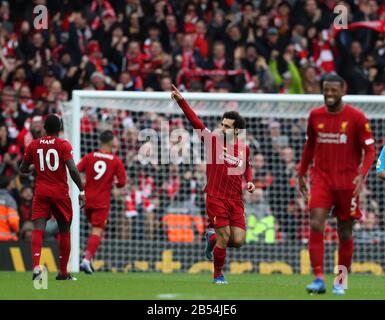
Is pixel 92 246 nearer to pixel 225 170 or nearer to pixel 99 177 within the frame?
pixel 99 177

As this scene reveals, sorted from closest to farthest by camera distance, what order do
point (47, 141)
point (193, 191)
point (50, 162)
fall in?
point (47, 141) < point (50, 162) < point (193, 191)

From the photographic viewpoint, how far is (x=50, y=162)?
13.3m

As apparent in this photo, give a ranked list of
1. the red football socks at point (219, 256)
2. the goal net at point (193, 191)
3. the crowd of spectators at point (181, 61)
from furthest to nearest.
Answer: the crowd of spectators at point (181, 61) < the goal net at point (193, 191) < the red football socks at point (219, 256)

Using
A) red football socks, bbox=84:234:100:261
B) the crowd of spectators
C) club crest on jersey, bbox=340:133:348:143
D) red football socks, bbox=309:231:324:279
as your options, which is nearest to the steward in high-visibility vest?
the crowd of spectators

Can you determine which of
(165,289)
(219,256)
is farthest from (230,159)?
(165,289)

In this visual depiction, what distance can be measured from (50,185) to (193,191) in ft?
19.3

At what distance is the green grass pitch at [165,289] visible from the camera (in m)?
10.7

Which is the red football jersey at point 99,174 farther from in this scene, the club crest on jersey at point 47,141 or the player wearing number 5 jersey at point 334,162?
the player wearing number 5 jersey at point 334,162

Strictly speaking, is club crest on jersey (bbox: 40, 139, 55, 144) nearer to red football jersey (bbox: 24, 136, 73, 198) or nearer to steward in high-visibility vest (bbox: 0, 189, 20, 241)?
red football jersey (bbox: 24, 136, 73, 198)

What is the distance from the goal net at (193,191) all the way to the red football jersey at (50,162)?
4.62 metres

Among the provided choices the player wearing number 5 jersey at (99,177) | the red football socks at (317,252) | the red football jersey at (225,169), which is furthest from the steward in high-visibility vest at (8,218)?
the red football socks at (317,252)

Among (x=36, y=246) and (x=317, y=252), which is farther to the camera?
(x=36, y=246)

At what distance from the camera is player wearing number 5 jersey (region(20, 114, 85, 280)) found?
13.2 meters

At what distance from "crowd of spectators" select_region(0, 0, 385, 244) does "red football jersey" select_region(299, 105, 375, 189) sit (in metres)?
8.09
